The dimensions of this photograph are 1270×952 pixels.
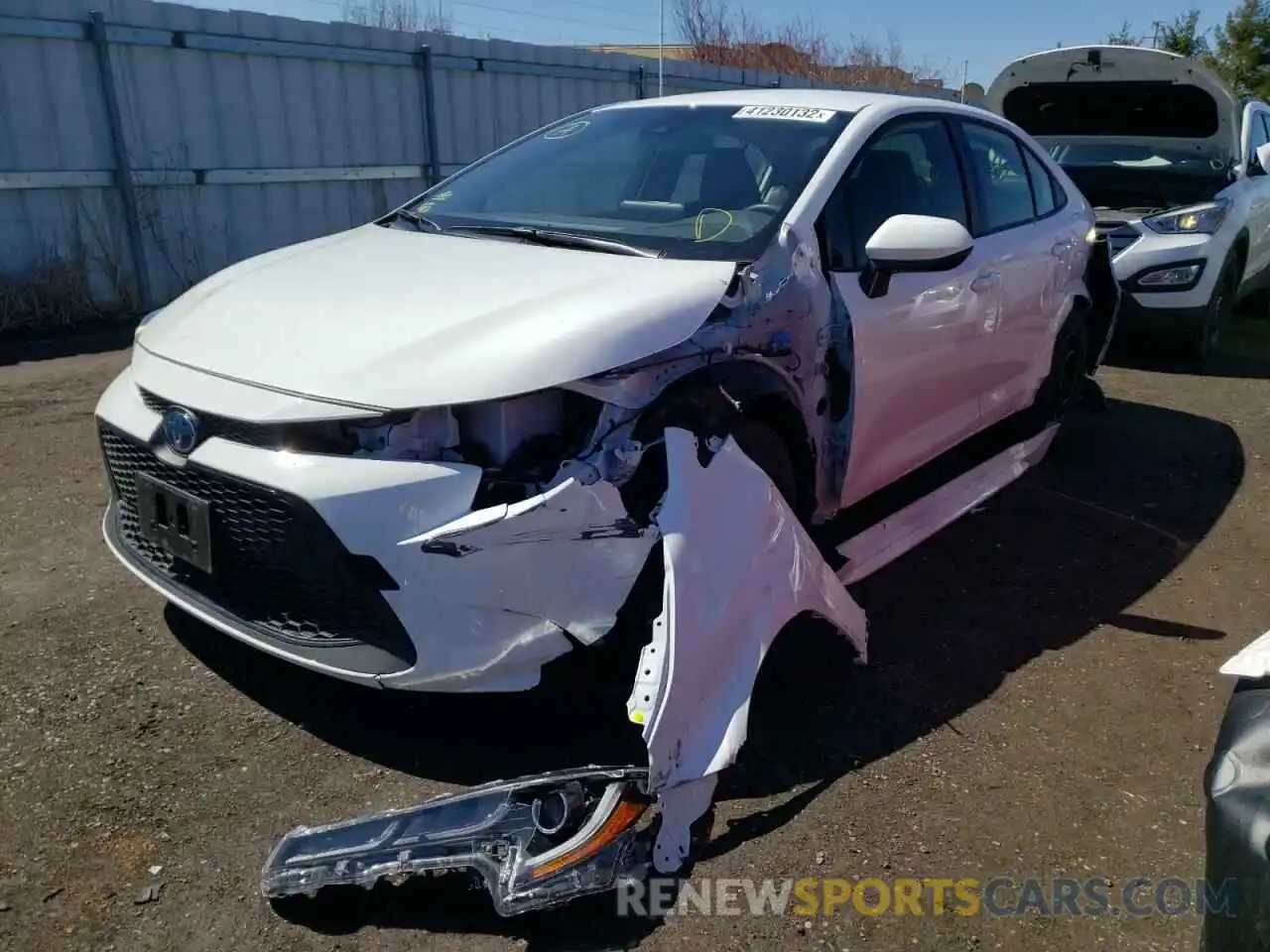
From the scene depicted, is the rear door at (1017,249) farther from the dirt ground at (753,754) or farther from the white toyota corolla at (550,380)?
the dirt ground at (753,754)

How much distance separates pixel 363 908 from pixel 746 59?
84.7ft

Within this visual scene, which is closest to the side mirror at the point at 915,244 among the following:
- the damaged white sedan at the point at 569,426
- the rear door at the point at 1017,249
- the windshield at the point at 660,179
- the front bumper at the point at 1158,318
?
the damaged white sedan at the point at 569,426

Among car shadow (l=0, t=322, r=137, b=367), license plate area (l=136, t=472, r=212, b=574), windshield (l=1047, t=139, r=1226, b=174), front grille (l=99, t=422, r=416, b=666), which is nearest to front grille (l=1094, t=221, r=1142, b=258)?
windshield (l=1047, t=139, r=1226, b=174)

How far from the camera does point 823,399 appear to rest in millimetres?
3127

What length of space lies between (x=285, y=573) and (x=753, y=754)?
4.14 feet

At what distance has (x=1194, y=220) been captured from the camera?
6.96 metres

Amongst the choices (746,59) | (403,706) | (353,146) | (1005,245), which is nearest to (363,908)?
(403,706)

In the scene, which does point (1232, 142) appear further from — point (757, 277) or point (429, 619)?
point (429, 619)

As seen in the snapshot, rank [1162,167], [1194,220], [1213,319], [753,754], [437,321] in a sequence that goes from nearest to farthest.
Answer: [437,321]
[753,754]
[1194,220]
[1213,319]
[1162,167]

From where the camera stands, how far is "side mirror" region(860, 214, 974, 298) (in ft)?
10.1

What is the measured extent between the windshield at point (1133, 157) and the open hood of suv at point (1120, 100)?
0.03 metres

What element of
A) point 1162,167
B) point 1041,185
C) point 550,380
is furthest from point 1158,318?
point 550,380

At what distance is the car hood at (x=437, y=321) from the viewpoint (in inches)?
93.8

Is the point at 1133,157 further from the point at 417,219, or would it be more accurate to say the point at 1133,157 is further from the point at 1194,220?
the point at 417,219
